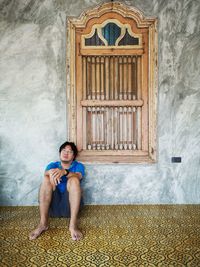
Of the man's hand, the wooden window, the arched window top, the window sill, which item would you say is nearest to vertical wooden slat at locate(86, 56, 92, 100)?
the wooden window

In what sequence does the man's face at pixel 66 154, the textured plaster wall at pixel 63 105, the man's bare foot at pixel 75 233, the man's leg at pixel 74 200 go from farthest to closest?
the textured plaster wall at pixel 63 105
the man's face at pixel 66 154
the man's leg at pixel 74 200
the man's bare foot at pixel 75 233

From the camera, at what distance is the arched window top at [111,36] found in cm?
399

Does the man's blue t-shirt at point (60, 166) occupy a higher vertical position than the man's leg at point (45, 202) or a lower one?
higher

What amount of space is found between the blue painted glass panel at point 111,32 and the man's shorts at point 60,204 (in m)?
1.94

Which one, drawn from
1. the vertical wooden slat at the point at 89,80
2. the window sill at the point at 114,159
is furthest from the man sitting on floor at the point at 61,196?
the vertical wooden slat at the point at 89,80

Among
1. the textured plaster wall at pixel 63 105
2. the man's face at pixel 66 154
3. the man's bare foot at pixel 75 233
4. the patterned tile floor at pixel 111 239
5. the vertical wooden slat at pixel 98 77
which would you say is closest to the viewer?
the patterned tile floor at pixel 111 239

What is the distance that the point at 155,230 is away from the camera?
3.08 meters

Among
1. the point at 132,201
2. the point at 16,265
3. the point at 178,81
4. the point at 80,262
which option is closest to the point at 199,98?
the point at 178,81

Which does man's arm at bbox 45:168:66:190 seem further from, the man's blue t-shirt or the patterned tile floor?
the patterned tile floor

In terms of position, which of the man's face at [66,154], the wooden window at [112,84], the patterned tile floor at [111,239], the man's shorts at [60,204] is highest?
the wooden window at [112,84]

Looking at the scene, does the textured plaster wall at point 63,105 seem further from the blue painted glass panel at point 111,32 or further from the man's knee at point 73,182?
the man's knee at point 73,182

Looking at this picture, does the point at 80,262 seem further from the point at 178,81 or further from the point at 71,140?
the point at 178,81

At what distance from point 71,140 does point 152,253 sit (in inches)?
72.9

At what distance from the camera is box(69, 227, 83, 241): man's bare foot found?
2826 mm
